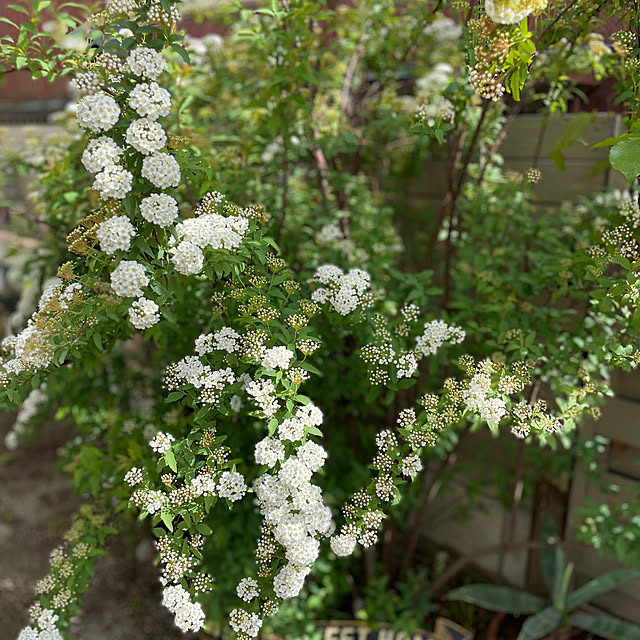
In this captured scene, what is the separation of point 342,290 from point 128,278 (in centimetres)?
48

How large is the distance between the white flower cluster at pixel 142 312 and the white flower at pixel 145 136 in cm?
31

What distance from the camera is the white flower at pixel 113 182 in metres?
1.13

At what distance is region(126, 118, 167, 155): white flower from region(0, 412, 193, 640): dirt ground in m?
1.28

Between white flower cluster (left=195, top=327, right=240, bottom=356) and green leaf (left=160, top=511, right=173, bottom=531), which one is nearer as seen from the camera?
green leaf (left=160, top=511, right=173, bottom=531)

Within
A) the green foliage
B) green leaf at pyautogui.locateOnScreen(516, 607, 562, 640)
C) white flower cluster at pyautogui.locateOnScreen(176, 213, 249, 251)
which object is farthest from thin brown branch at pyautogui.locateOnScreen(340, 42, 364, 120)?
green leaf at pyautogui.locateOnScreen(516, 607, 562, 640)

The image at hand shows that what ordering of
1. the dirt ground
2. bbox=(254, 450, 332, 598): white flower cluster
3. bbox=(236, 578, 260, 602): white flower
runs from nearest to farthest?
bbox=(254, 450, 332, 598): white flower cluster
bbox=(236, 578, 260, 602): white flower
the dirt ground

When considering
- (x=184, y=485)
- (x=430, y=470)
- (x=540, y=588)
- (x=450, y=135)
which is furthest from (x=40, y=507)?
(x=450, y=135)

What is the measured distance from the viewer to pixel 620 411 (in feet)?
6.58

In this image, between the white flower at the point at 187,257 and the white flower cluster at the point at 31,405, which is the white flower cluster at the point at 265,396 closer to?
the white flower at the point at 187,257

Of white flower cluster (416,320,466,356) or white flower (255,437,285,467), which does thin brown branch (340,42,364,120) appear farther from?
white flower (255,437,285,467)

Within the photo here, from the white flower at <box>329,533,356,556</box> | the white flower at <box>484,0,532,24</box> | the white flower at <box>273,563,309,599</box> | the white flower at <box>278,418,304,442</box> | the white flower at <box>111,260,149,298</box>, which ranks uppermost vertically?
the white flower at <box>484,0,532,24</box>

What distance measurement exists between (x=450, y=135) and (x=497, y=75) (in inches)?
29.8

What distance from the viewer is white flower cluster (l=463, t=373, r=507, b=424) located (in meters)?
1.18

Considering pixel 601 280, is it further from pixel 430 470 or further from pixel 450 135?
pixel 430 470
